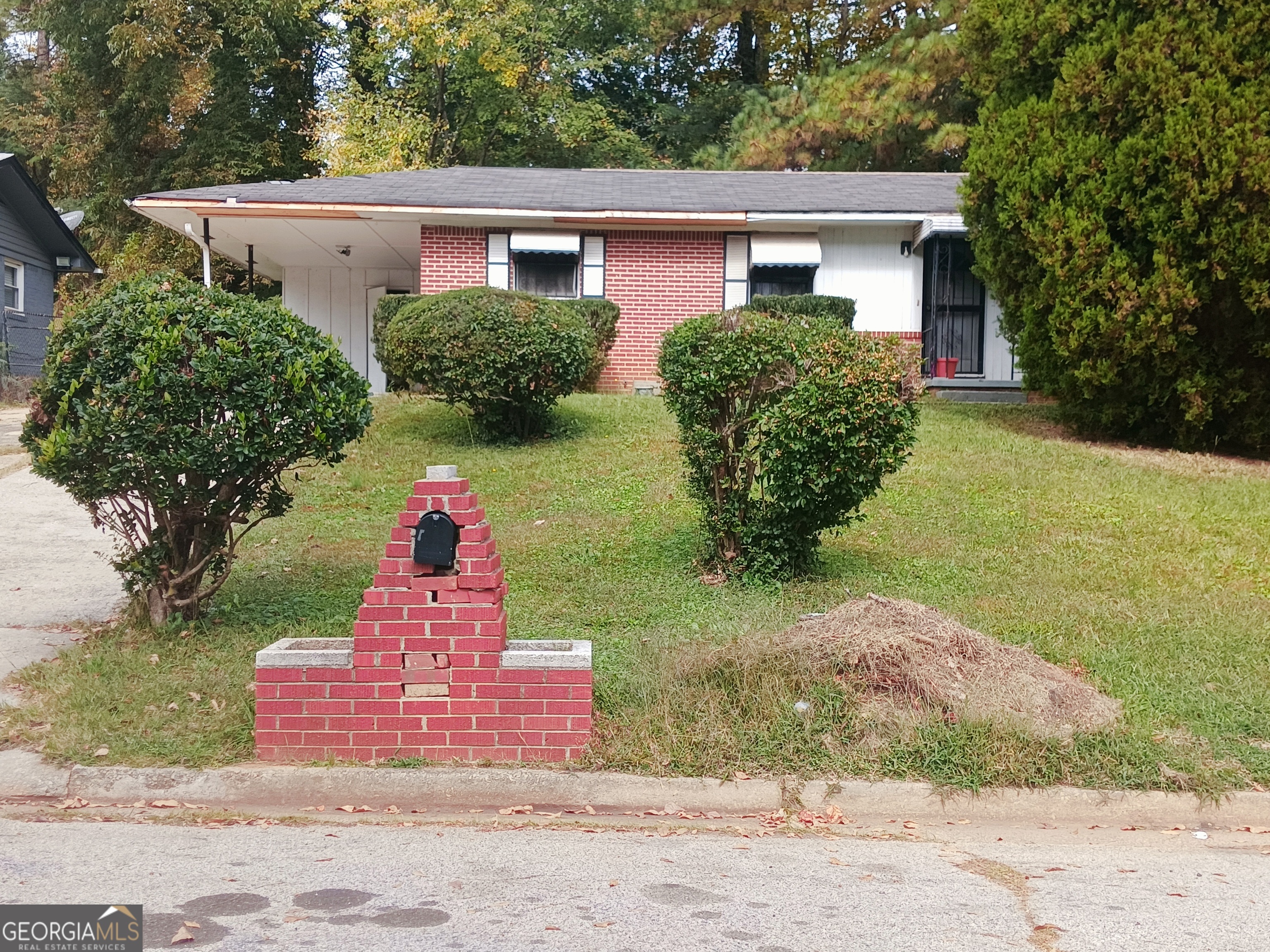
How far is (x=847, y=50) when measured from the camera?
31.0 meters

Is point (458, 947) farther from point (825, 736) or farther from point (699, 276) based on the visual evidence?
point (699, 276)

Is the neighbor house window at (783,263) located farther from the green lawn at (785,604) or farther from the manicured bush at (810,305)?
the green lawn at (785,604)

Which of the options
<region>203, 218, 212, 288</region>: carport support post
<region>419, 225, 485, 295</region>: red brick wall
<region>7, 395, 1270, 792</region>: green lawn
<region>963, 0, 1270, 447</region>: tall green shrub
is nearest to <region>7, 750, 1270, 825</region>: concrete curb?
<region>7, 395, 1270, 792</region>: green lawn

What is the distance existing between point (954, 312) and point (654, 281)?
16.9 ft

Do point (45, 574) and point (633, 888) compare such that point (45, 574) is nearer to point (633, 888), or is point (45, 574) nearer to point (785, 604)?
point (785, 604)

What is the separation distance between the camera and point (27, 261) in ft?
84.3

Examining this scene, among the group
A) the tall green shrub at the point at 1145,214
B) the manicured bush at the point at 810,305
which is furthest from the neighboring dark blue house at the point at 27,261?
the tall green shrub at the point at 1145,214

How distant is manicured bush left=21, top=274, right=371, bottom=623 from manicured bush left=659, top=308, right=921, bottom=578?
7.60 ft

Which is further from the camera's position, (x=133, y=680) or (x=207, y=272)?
(x=207, y=272)

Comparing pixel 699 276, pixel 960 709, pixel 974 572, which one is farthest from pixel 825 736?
pixel 699 276

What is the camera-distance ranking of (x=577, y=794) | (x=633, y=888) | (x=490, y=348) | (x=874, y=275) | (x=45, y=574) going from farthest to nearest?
(x=874, y=275), (x=490, y=348), (x=45, y=574), (x=577, y=794), (x=633, y=888)

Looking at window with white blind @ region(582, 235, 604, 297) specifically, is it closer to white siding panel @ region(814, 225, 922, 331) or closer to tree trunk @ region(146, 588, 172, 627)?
white siding panel @ region(814, 225, 922, 331)


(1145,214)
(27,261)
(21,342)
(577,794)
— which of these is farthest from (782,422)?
(27,261)

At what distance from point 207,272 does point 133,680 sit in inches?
543
